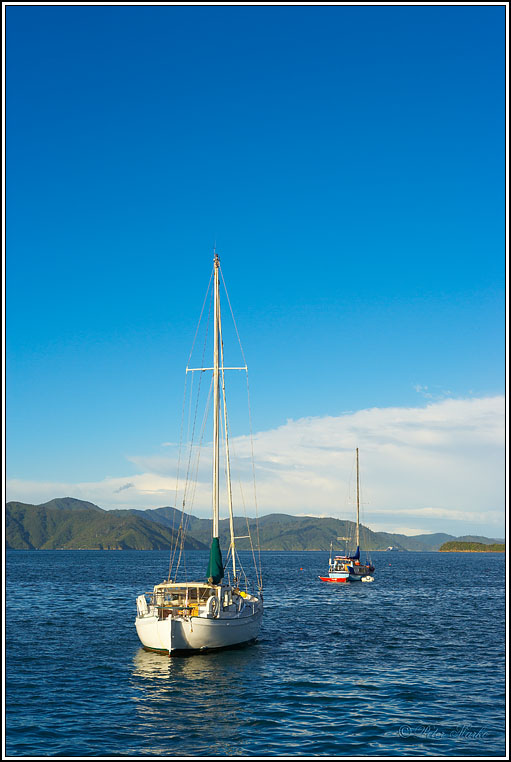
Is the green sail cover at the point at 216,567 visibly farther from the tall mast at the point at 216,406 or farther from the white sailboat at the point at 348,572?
the white sailboat at the point at 348,572

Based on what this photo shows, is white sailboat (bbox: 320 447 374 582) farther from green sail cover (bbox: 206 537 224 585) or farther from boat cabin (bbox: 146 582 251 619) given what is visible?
boat cabin (bbox: 146 582 251 619)

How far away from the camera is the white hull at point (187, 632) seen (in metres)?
38.5

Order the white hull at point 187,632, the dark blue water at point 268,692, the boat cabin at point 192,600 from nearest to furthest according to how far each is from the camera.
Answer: the dark blue water at point 268,692 → the white hull at point 187,632 → the boat cabin at point 192,600

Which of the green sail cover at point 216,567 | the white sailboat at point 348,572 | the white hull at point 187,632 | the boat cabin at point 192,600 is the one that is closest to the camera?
the white hull at point 187,632

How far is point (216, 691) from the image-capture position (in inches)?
1273

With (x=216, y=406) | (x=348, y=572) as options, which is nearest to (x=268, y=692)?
(x=216, y=406)

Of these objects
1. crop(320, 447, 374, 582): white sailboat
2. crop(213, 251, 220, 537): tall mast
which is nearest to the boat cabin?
crop(213, 251, 220, 537): tall mast

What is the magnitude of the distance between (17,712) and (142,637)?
460 inches

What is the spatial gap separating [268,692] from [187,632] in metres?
7.42

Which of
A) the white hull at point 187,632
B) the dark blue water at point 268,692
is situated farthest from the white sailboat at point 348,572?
the white hull at point 187,632

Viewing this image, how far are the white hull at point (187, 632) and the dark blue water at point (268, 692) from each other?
80cm

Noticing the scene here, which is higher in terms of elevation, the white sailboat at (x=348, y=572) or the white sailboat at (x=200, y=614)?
the white sailboat at (x=200, y=614)

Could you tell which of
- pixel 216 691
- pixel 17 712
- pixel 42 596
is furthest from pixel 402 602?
pixel 17 712

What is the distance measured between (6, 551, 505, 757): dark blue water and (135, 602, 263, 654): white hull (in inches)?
31.7
